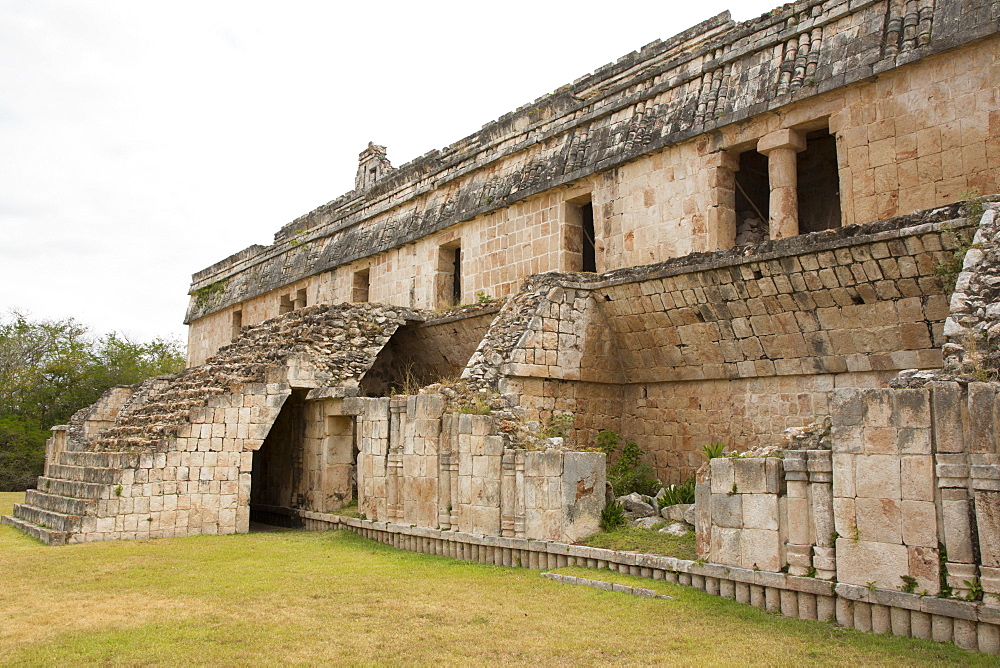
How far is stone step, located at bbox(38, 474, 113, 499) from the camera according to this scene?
35.6 ft

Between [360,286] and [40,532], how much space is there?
966 centimetres

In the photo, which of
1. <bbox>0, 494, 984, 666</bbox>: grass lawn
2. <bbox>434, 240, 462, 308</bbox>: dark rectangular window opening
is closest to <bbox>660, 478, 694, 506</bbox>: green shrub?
<bbox>0, 494, 984, 666</bbox>: grass lawn

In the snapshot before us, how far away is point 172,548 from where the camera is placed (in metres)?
10.2

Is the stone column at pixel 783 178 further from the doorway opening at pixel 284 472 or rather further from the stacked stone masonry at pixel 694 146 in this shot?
the doorway opening at pixel 284 472

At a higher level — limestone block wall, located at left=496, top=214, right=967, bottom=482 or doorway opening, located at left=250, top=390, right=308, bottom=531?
limestone block wall, located at left=496, top=214, right=967, bottom=482

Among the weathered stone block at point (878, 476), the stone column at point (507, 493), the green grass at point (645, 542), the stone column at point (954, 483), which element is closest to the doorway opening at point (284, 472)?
the stone column at point (507, 493)

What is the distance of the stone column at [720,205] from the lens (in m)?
11.1

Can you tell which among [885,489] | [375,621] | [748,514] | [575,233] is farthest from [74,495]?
[885,489]

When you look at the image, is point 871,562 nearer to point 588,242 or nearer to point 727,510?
point 727,510

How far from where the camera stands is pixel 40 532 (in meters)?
10.8

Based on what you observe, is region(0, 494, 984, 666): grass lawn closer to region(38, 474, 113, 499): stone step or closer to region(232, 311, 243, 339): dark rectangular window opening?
region(38, 474, 113, 499): stone step

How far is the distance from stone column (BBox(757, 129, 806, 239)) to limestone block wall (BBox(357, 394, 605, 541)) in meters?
4.13

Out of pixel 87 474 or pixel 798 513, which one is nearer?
pixel 798 513

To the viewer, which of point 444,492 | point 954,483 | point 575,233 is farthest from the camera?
point 575,233
